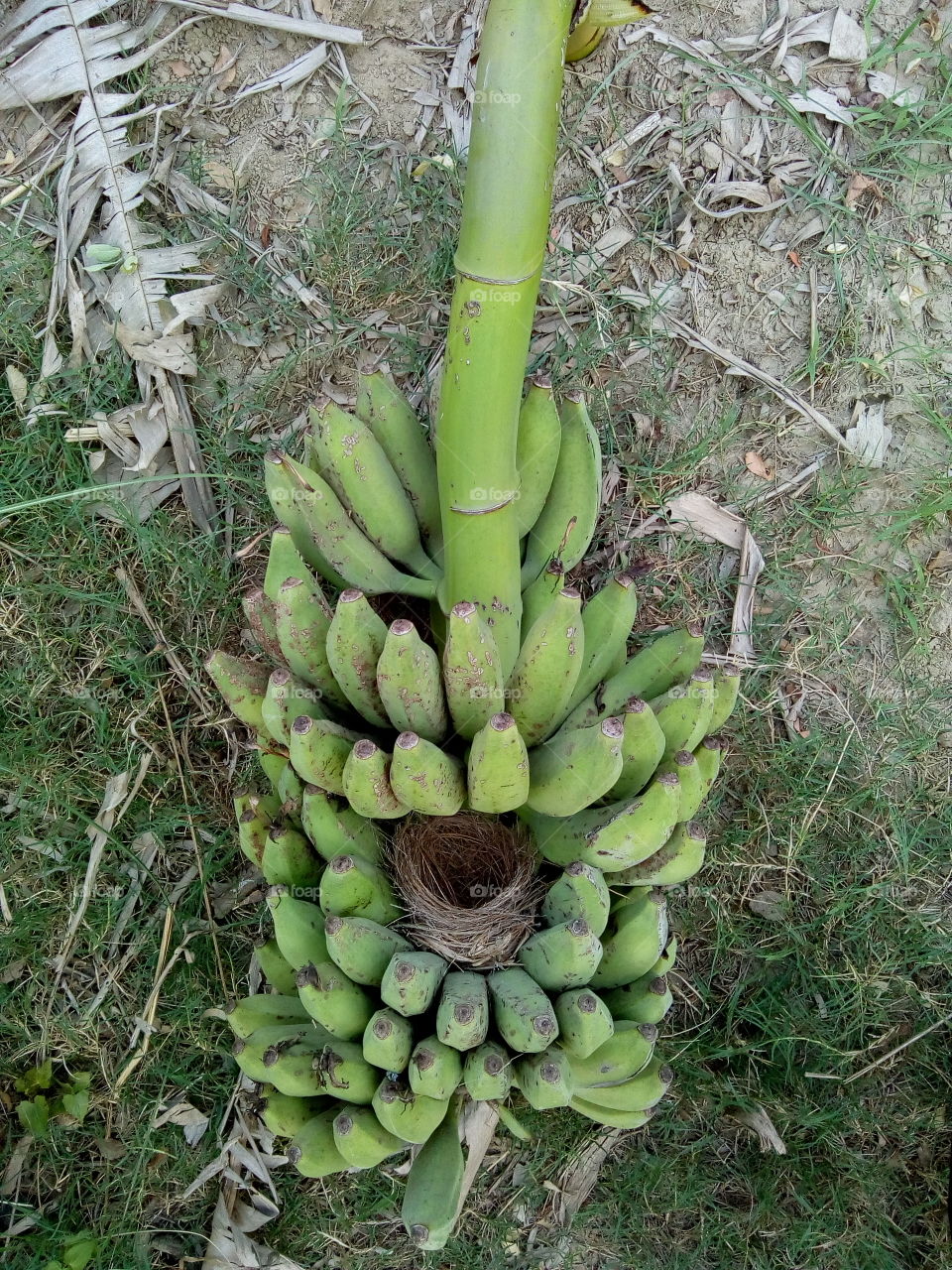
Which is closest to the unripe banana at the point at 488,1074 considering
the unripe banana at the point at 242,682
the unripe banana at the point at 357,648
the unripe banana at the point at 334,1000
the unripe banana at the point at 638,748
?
the unripe banana at the point at 334,1000

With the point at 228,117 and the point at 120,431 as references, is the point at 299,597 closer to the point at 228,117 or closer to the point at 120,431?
the point at 120,431

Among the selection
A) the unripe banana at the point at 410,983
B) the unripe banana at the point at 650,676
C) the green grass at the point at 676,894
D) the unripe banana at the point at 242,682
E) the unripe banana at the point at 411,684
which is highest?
the unripe banana at the point at 411,684

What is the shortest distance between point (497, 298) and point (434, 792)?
0.95 metres

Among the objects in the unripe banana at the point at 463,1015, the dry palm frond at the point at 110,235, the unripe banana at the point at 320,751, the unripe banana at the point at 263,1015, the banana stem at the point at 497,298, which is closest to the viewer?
the banana stem at the point at 497,298

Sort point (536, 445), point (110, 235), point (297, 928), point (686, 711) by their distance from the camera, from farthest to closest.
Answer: point (110, 235), point (536, 445), point (686, 711), point (297, 928)

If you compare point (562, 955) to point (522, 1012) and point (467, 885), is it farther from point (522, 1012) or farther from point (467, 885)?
point (467, 885)

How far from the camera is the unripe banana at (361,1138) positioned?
68.8 inches

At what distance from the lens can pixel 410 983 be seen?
1.69m

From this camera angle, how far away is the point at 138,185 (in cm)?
282

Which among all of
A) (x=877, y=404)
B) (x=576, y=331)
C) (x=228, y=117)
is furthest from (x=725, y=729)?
(x=228, y=117)

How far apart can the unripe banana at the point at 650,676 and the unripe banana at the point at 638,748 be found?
0.16m

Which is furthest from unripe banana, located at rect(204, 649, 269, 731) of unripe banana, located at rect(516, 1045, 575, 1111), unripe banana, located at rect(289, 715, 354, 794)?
unripe banana, located at rect(516, 1045, 575, 1111)

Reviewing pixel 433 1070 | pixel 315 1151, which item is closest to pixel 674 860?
pixel 433 1070

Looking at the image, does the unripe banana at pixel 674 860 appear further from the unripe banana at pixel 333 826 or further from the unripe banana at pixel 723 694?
the unripe banana at pixel 333 826
